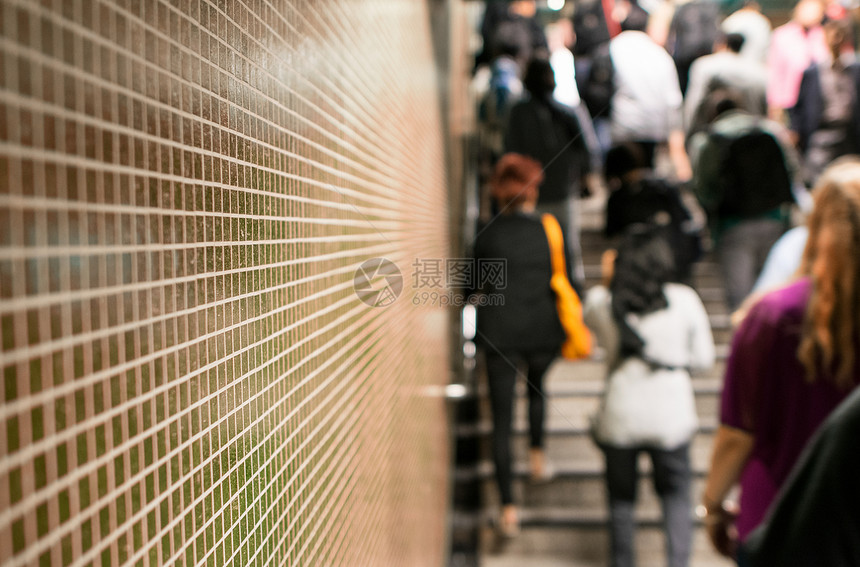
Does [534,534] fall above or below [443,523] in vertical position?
below

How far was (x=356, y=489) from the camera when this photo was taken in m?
1.17

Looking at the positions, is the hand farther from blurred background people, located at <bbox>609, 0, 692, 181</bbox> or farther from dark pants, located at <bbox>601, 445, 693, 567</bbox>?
blurred background people, located at <bbox>609, 0, 692, 181</bbox>

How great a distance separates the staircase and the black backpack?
95 centimetres

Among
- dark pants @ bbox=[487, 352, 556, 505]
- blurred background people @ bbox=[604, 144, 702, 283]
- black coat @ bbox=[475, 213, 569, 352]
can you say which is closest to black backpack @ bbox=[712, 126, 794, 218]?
blurred background people @ bbox=[604, 144, 702, 283]

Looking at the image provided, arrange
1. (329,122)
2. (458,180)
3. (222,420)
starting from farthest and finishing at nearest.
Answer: (458,180) → (329,122) → (222,420)

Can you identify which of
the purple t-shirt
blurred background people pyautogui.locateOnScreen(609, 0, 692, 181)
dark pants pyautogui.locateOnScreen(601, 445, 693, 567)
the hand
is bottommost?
dark pants pyautogui.locateOnScreen(601, 445, 693, 567)

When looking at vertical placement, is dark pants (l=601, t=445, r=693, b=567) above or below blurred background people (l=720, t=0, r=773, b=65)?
below

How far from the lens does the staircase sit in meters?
3.57

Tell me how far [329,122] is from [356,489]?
59cm

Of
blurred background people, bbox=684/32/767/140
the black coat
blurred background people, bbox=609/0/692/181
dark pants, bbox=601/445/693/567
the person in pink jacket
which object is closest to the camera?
dark pants, bbox=601/445/693/567

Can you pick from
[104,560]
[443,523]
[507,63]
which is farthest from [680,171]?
[104,560]

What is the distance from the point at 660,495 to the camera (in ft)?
9.59

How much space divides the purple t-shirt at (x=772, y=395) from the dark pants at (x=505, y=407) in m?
1.59

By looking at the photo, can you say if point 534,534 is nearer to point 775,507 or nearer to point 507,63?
point 775,507
